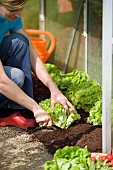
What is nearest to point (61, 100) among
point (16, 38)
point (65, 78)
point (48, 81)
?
point (48, 81)

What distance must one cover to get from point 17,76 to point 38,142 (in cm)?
77

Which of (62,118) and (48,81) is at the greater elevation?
(48,81)

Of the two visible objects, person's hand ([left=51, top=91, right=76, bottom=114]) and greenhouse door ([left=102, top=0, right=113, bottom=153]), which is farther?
person's hand ([left=51, top=91, right=76, bottom=114])

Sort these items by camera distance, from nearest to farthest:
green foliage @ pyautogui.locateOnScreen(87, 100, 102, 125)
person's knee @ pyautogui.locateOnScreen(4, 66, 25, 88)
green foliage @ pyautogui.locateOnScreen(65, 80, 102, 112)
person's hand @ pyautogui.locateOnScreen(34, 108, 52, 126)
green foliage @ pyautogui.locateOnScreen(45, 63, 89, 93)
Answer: person's hand @ pyautogui.locateOnScreen(34, 108, 52, 126) → person's knee @ pyautogui.locateOnScreen(4, 66, 25, 88) → green foliage @ pyautogui.locateOnScreen(87, 100, 102, 125) → green foliage @ pyautogui.locateOnScreen(65, 80, 102, 112) → green foliage @ pyautogui.locateOnScreen(45, 63, 89, 93)

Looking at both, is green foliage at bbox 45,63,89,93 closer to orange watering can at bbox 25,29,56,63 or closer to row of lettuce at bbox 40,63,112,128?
row of lettuce at bbox 40,63,112,128

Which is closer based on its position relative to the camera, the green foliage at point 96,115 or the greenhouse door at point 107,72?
the greenhouse door at point 107,72

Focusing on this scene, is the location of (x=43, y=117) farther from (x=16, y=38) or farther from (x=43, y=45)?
(x=43, y=45)

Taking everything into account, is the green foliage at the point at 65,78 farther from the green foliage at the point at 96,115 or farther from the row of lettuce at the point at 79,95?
the green foliage at the point at 96,115

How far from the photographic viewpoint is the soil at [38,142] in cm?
498

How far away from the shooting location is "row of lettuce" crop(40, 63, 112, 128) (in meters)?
5.80

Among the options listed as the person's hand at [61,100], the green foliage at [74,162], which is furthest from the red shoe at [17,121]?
the green foliage at [74,162]

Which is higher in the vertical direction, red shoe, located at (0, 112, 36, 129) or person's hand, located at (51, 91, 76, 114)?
person's hand, located at (51, 91, 76, 114)

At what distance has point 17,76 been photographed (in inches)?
223

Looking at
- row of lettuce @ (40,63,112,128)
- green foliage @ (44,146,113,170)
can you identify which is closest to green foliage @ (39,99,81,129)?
row of lettuce @ (40,63,112,128)
